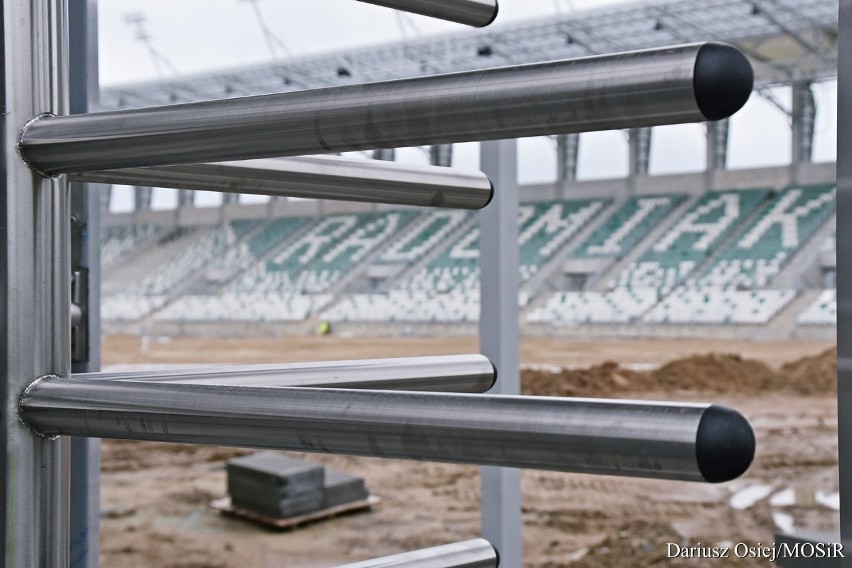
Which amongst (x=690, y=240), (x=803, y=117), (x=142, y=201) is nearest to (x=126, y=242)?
(x=142, y=201)

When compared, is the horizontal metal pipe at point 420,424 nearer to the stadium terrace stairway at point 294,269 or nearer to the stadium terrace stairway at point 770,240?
the stadium terrace stairway at point 770,240

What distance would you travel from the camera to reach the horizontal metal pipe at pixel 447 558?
691mm

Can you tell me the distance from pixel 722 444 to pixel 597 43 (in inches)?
893

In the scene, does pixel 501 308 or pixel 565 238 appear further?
pixel 565 238

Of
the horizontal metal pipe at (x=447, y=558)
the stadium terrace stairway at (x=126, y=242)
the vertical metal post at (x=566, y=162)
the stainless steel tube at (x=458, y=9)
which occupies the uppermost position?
the vertical metal post at (x=566, y=162)

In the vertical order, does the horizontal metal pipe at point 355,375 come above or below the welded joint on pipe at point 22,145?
below

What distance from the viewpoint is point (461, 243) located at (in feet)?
92.0

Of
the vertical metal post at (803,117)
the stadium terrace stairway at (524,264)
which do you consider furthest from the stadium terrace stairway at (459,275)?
the vertical metal post at (803,117)

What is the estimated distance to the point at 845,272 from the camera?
1.69ft

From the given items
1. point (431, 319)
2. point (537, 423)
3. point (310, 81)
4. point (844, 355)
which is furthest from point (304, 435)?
point (310, 81)

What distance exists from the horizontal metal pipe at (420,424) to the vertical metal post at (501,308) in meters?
0.61

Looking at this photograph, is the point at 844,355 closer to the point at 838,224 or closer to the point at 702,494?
the point at 838,224

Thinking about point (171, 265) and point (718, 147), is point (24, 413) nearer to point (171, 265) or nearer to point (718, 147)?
point (718, 147)

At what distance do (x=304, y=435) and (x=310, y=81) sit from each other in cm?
2631
